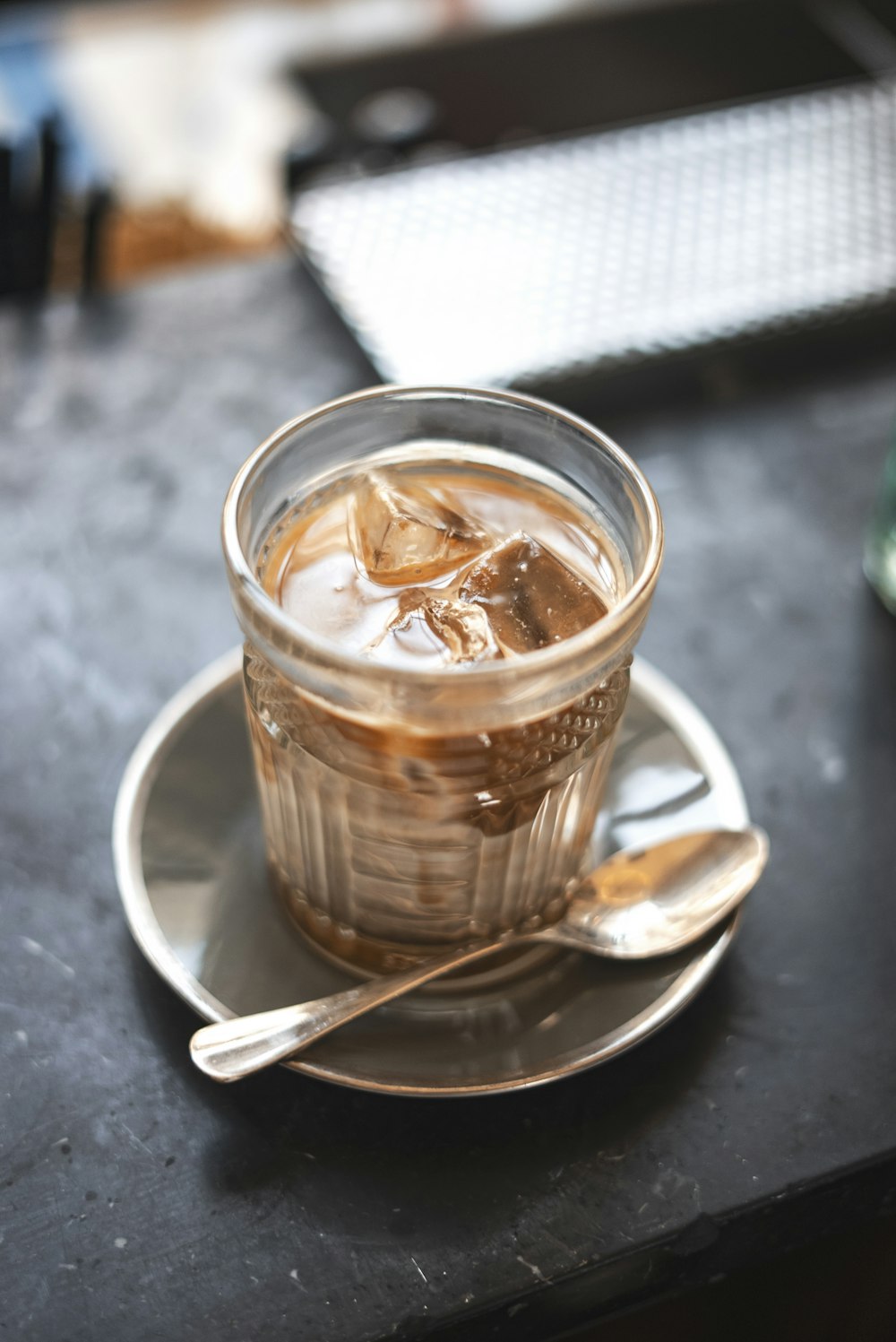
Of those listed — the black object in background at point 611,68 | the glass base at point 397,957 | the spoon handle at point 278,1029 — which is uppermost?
the spoon handle at point 278,1029

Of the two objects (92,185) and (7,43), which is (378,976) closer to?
(92,185)

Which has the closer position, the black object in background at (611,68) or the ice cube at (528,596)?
the ice cube at (528,596)

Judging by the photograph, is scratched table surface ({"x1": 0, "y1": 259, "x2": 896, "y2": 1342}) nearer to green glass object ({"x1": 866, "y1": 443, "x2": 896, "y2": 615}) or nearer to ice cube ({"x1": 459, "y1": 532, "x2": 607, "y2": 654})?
green glass object ({"x1": 866, "y1": 443, "x2": 896, "y2": 615})

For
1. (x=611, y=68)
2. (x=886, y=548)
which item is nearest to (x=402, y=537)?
(x=886, y=548)

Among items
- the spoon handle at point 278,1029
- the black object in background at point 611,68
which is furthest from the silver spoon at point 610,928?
the black object in background at point 611,68

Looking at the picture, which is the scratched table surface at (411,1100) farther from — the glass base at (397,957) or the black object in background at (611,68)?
the black object in background at (611,68)

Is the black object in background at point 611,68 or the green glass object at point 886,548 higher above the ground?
the green glass object at point 886,548

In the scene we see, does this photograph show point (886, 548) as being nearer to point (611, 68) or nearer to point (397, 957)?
point (397, 957)

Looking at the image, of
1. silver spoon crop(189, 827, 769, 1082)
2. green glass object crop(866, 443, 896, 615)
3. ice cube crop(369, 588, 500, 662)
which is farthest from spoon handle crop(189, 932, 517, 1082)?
green glass object crop(866, 443, 896, 615)
